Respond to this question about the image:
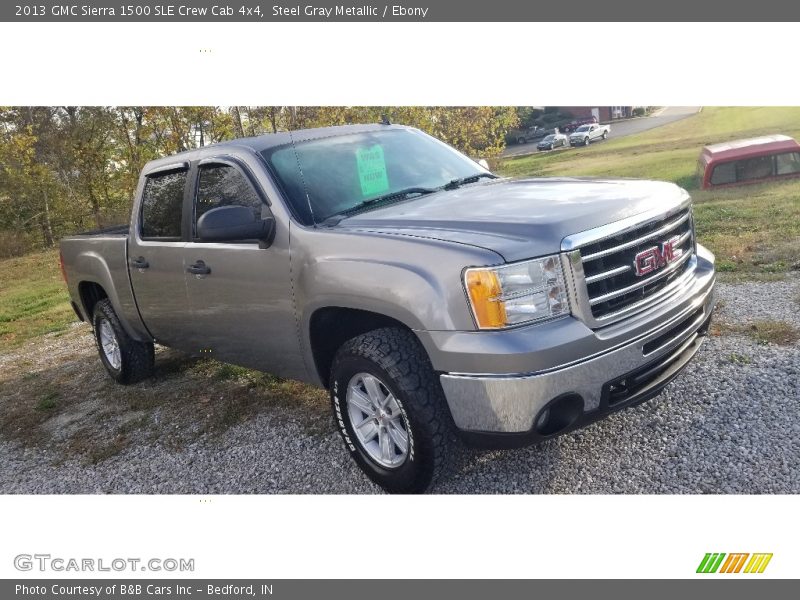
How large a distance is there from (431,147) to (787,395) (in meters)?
2.73

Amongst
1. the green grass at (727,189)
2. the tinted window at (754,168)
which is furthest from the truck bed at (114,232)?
A: the tinted window at (754,168)

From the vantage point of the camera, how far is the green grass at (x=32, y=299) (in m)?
9.73

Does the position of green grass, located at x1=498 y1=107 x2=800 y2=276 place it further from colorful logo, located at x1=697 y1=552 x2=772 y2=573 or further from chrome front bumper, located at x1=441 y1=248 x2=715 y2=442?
colorful logo, located at x1=697 y1=552 x2=772 y2=573

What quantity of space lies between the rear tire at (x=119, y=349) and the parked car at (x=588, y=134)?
9.90 m

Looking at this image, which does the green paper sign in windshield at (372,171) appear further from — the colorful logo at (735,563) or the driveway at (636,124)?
the driveway at (636,124)

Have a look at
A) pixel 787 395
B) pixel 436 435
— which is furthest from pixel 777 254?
pixel 436 435

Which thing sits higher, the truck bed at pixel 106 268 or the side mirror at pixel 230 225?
the side mirror at pixel 230 225

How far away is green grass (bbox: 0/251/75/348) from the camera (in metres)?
9.73

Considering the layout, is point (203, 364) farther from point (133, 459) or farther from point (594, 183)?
point (594, 183)

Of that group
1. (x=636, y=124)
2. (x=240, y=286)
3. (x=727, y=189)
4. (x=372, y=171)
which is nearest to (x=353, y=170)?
(x=372, y=171)

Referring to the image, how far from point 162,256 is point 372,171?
1.77m

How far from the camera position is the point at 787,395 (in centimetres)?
390

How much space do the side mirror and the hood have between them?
1.66 feet

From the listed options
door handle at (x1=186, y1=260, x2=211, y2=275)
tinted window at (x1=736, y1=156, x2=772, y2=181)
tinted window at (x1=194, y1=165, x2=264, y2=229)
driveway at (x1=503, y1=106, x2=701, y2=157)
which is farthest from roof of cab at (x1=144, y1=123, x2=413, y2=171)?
tinted window at (x1=736, y1=156, x2=772, y2=181)
